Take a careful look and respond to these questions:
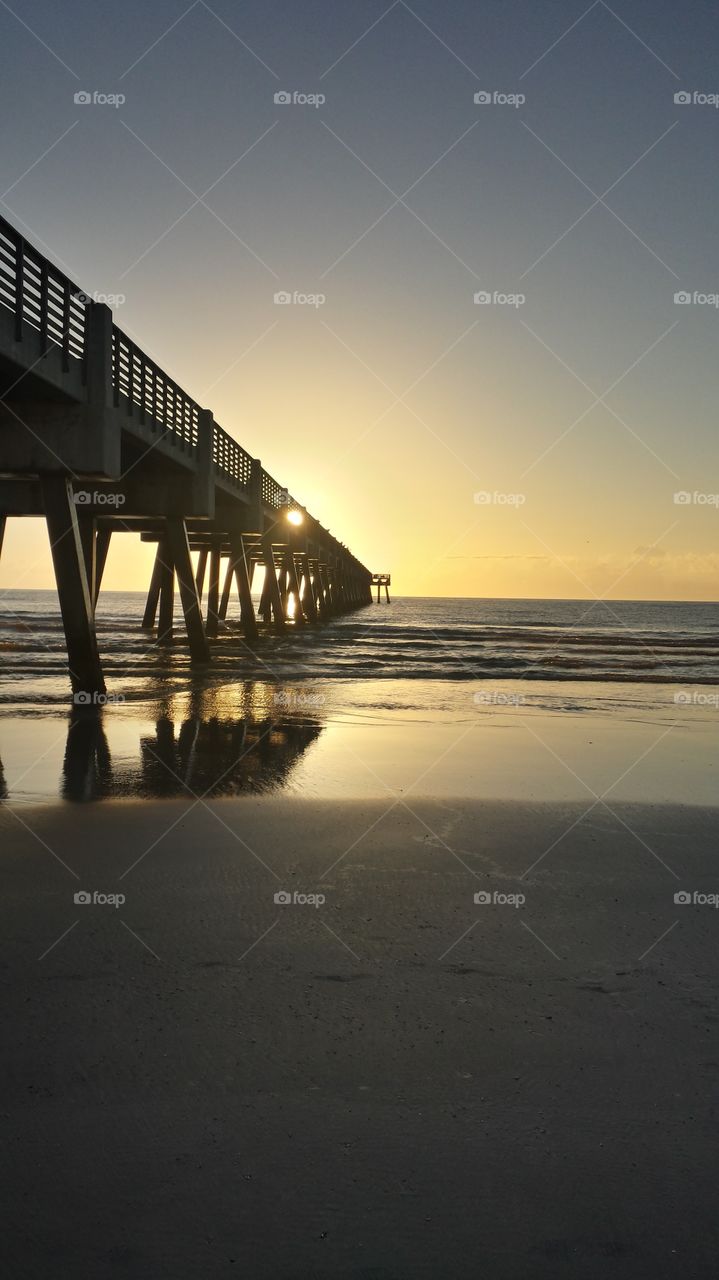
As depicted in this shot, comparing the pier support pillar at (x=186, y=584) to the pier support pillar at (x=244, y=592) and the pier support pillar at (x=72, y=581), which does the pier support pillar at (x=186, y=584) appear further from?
the pier support pillar at (x=244, y=592)

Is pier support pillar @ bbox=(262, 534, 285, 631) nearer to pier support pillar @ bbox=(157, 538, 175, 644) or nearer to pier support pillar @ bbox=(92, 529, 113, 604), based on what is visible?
pier support pillar @ bbox=(157, 538, 175, 644)

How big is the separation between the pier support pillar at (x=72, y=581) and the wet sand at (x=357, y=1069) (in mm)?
8718

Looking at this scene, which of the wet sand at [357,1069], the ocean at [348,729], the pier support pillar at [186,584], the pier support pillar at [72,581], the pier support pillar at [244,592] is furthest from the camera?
the pier support pillar at [244,592]

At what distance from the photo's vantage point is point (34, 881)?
494 cm

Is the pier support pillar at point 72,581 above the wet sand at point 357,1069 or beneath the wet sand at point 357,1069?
above

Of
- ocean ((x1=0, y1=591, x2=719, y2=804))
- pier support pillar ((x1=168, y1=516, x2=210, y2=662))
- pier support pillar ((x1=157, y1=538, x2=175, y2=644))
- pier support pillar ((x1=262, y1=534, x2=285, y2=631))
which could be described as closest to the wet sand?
ocean ((x1=0, y1=591, x2=719, y2=804))

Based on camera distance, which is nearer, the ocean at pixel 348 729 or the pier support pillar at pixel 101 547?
the ocean at pixel 348 729

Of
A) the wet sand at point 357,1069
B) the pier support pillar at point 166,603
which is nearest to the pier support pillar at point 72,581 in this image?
the wet sand at point 357,1069

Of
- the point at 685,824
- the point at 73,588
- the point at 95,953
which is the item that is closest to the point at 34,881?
the point at 95,953

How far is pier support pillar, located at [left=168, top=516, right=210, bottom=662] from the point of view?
21766 mm

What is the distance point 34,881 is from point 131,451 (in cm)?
1435

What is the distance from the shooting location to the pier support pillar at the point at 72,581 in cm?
1334

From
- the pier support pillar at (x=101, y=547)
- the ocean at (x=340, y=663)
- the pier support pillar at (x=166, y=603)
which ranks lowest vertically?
the ocean at (x=340, y=663)

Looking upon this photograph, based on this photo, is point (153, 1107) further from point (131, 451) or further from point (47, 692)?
point (131, 451)
